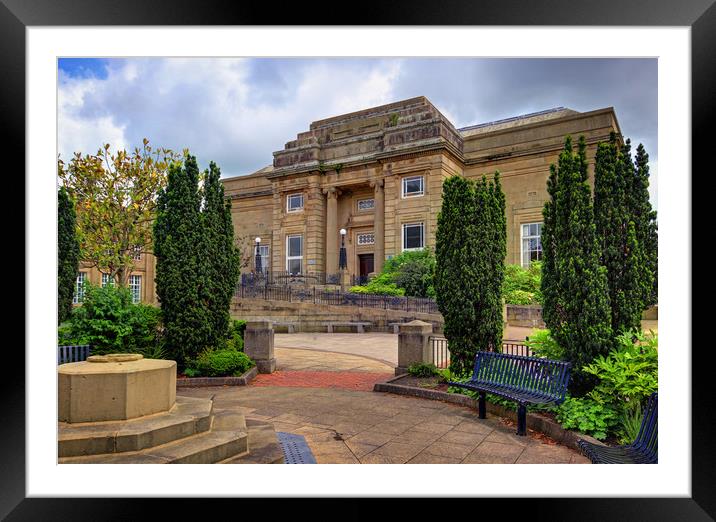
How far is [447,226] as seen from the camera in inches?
330

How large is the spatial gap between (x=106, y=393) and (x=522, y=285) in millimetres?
20813

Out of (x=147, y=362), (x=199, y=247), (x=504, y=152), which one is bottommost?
(x=147, y=362)

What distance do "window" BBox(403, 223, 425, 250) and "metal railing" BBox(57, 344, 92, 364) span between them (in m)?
20.5

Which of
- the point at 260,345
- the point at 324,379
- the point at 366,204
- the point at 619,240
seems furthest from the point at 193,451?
the point at 366,204

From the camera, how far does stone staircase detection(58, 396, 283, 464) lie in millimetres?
4105

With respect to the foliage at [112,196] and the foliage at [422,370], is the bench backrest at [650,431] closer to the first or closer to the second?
the foliage at [422,370]

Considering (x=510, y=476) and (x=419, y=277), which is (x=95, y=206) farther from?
(x=510, y=476)

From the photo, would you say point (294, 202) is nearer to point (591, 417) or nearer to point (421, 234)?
point (421, 234)

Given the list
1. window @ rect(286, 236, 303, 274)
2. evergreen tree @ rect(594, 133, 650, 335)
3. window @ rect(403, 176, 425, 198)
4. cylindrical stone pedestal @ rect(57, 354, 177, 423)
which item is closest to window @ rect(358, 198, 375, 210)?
window @ rect(403, 176, 425, 198)

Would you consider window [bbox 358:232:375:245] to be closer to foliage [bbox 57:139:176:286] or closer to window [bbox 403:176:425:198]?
window [bbox 403:176:425:198]
